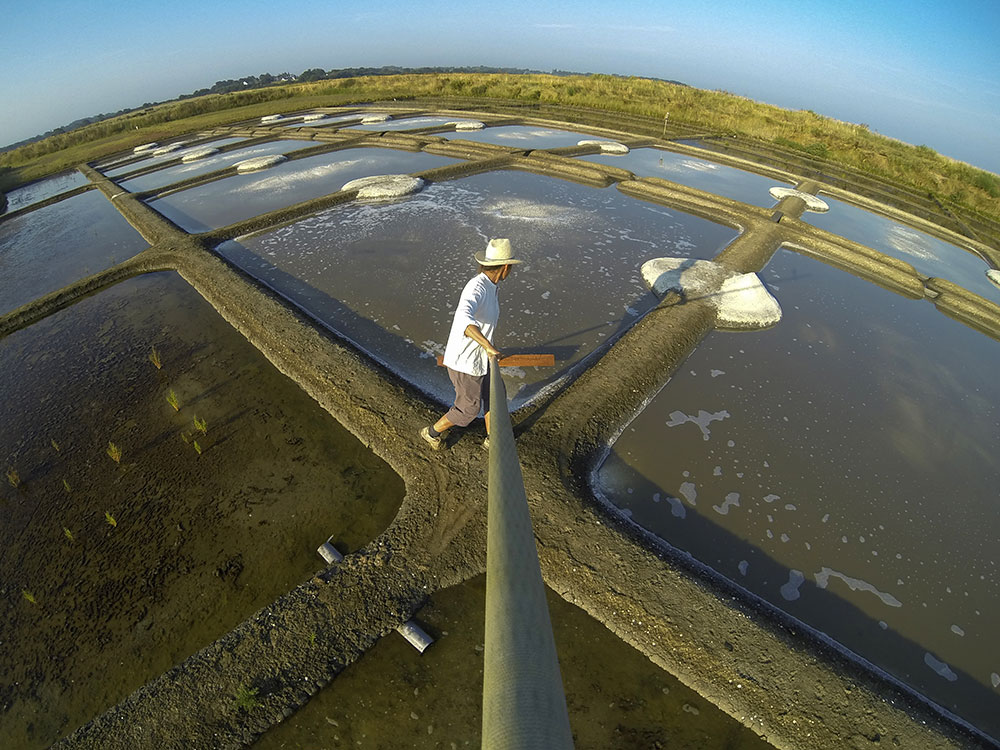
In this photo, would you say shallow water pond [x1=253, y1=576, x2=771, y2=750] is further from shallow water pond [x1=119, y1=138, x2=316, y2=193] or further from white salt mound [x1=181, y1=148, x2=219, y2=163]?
white salt mound [x1=181, y1=148, x2=219, y2=163]

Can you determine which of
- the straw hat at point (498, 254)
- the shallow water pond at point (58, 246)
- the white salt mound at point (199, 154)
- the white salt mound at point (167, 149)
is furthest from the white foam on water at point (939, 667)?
the white salt mound at point (167, 149)

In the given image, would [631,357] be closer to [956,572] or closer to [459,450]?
[459,450]

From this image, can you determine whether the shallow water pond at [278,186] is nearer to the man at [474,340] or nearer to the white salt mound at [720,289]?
the white salt mound at [720,289]

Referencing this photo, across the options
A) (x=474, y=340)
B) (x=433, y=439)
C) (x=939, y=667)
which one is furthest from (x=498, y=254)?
(x=939, y=667)

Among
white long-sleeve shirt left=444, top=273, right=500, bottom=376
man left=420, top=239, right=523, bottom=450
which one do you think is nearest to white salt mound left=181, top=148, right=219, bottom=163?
man left=420, top=239, right=523, bottom=450

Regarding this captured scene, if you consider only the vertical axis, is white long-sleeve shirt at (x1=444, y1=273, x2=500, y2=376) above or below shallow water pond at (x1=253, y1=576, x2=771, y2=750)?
above

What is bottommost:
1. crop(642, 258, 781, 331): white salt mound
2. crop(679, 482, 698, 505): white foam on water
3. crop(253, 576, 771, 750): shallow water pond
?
crop(253, 576, 771, 750): shallow water pond
